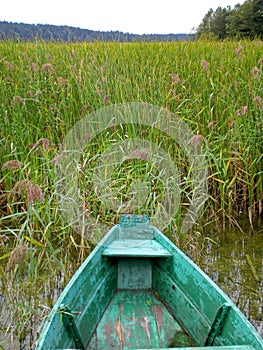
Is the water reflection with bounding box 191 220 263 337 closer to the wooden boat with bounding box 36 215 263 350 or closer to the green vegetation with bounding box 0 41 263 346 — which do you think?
the green vegetation with bounding box 0 41 263 346

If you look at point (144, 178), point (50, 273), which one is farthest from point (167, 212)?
point (50, 273)

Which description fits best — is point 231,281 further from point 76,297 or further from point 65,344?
point 65,344

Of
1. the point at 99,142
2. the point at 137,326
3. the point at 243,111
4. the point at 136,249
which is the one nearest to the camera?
the point at 137,326

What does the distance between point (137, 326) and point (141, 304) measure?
0.20 metres

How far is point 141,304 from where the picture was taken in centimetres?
228

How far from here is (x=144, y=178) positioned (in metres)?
2.93

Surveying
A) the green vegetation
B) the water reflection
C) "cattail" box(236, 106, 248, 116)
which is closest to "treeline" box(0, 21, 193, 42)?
the green vegetation

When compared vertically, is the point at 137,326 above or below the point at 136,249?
below

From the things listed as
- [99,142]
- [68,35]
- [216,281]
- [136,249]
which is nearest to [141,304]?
[136,249]

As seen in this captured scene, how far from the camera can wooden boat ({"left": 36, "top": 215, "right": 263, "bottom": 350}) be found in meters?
1.64

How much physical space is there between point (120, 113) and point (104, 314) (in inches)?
66.7

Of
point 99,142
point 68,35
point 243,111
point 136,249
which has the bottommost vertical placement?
point 136,249

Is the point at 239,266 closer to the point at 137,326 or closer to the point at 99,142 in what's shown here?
the point at 137,326

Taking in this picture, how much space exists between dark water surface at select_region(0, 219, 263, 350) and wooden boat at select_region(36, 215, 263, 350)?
0.19 meters
